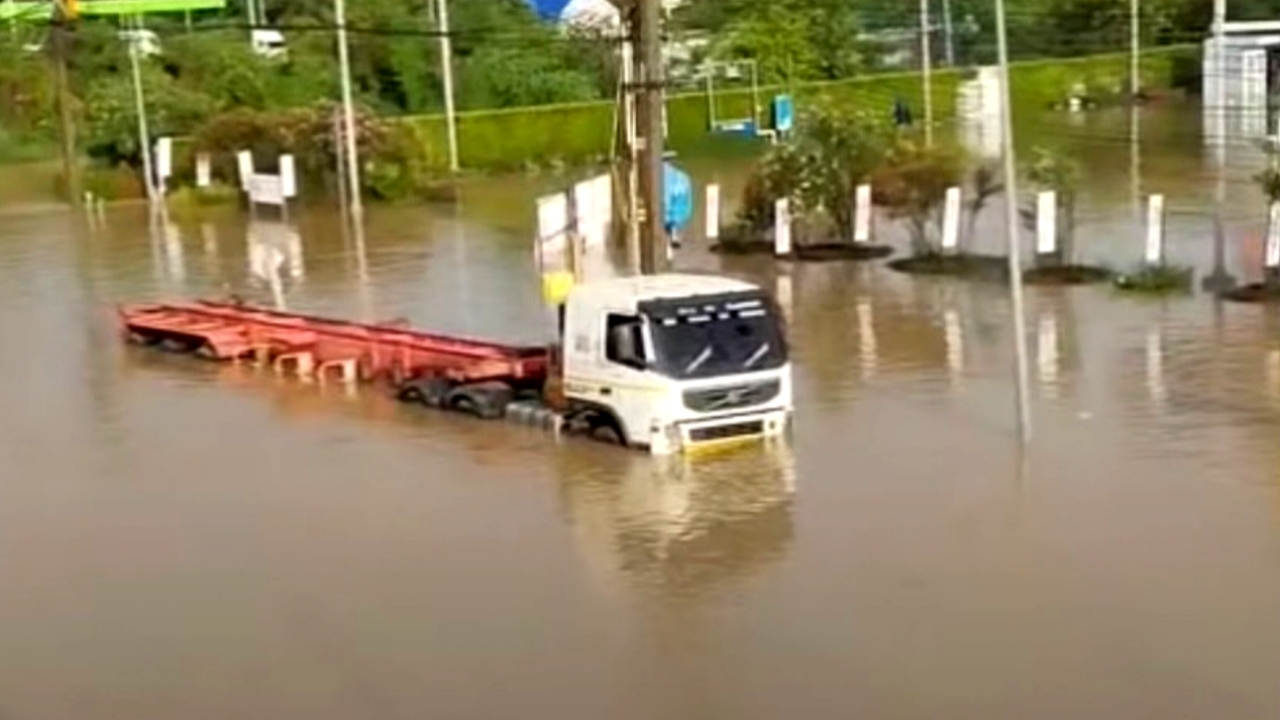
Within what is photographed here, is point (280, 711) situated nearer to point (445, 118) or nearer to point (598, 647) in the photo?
point (598, 647)

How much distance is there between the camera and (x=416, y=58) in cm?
4994

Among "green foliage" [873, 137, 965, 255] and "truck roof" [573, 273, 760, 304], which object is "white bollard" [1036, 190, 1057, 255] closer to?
"green foliage" [873, 137, 965, 255]

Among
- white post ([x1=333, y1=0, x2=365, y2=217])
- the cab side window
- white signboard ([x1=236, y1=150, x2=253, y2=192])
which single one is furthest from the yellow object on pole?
white signboard ([x1=236, y1=150, x2=253, y2=192])

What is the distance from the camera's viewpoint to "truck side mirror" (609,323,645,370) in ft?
57.6

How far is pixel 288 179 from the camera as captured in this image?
36531mm

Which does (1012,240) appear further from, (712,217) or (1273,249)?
(712,217)

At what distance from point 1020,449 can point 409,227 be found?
1808 centimetres

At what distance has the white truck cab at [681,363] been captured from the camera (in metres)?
17.5

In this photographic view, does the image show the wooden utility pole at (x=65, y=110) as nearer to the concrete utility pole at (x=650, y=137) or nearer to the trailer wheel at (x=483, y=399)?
the concrete utility pole at (x=650, y=137)

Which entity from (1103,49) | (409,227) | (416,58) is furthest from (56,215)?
(1103,49)

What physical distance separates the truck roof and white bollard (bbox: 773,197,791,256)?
1018cm

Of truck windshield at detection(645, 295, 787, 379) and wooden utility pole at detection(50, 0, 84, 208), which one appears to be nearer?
truck windshield at detection(645, 295, 787, 379)

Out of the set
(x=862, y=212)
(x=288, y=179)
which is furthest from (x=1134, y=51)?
(x=862, y=212)

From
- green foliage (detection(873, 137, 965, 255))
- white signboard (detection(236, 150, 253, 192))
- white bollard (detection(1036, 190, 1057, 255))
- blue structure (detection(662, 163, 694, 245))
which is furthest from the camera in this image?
white signboard (detection(236, 150, 253, 192))
